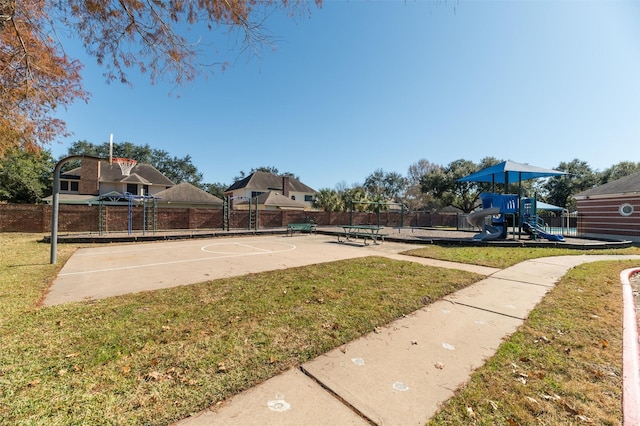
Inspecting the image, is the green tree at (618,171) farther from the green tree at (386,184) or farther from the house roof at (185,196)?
the house roof at (185,196)

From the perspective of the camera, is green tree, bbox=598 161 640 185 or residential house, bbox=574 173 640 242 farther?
green tree, bbox=598 161 640 185

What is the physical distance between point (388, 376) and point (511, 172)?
15.1 metres

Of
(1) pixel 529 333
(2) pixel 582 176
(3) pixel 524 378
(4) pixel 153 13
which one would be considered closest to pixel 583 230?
(1) pixel 529 333

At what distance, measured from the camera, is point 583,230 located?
17969 millimetres

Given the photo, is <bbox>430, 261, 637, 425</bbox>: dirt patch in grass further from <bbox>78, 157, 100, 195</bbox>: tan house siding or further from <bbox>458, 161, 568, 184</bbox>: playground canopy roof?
<bbox>78, 157, 100, 195</bbox>: tan house siding

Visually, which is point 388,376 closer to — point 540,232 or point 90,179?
point 540,232

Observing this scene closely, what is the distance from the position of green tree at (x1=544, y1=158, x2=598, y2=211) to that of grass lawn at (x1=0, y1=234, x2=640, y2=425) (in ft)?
153

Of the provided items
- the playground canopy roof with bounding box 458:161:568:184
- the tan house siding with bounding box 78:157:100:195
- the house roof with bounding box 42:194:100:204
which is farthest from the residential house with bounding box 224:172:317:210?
the playground canopy roof with bounding box 458:161:568:184

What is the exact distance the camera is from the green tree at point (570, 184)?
1581 inches

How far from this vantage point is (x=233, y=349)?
293cm

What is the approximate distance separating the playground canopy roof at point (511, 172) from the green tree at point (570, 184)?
33.5 m

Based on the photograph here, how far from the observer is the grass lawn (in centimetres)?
210

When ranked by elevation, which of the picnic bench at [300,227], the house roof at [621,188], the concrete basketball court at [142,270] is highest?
the house roof at [621,188]

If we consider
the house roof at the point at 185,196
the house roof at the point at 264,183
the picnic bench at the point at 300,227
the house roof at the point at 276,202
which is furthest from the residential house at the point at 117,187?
the picnic bench at the point at 300,227
